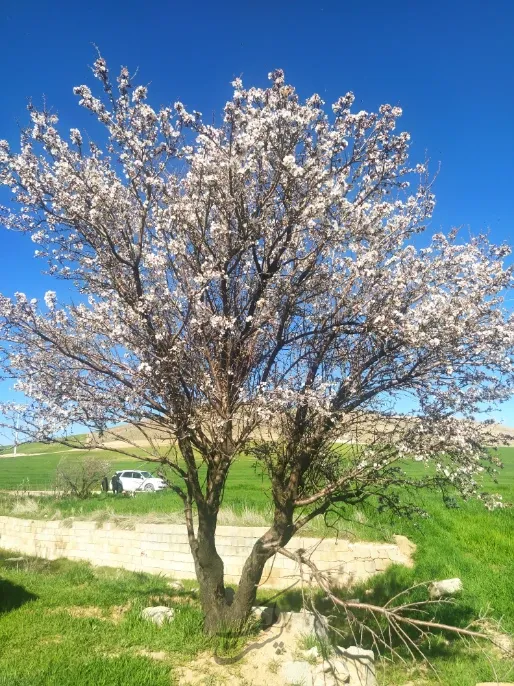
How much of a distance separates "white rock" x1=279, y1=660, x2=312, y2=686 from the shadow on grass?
490 centimetres

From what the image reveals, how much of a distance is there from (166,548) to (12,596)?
181 inches

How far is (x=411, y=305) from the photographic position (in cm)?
625

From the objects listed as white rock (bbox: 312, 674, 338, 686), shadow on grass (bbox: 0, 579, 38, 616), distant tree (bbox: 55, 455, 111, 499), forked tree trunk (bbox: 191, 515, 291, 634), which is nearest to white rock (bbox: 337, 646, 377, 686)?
white rock (bbox: 312, 674, 338, 686)

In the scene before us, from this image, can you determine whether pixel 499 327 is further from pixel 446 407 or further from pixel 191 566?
pixel 191 566

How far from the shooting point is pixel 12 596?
9562 mm

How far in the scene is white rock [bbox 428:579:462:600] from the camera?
9.44 metres

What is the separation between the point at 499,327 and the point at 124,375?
4.04 metres

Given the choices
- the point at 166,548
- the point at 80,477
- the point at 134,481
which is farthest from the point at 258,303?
the point at 134,481

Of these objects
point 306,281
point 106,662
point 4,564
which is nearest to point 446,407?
point 306,281

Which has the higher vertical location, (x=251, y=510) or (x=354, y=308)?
(x=354, y=308)

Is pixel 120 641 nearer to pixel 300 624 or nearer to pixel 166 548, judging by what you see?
pixel 300 624

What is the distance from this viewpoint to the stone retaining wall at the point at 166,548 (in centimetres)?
1170

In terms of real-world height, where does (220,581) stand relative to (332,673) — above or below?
above

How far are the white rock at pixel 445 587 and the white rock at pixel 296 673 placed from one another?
13.1ft
